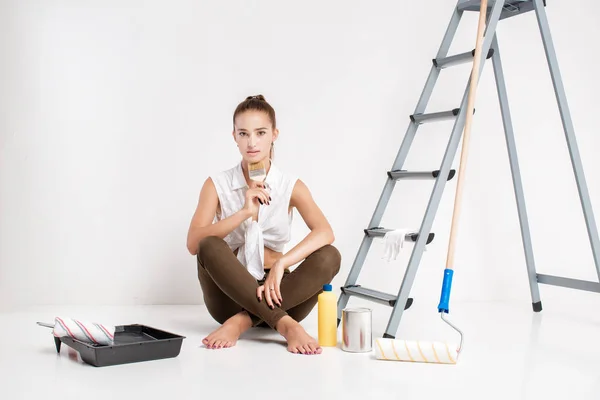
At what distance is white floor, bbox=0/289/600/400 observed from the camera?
212 centimetres

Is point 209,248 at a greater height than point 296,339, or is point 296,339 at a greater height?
point 209,248

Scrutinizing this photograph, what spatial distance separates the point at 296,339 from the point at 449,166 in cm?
97

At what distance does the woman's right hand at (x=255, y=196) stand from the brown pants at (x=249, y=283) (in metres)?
0.17

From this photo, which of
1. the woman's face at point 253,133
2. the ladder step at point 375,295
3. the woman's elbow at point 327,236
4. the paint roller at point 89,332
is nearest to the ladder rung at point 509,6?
the woman's face at point 253,133

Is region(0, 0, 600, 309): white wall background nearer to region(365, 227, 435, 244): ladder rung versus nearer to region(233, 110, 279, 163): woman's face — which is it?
region(365, 227, 435, 244): ladder rung

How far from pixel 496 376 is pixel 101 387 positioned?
4.03 ft

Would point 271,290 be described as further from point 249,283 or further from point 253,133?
point 253,133

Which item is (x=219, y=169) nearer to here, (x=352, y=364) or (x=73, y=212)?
(x=73, y=212)

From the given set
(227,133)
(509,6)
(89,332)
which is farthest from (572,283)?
(89,332)

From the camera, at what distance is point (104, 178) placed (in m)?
3.90

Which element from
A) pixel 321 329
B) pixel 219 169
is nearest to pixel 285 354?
pixel 321 329

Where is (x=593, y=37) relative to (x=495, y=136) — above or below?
above

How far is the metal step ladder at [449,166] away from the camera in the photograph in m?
2.95

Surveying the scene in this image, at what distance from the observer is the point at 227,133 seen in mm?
4004
